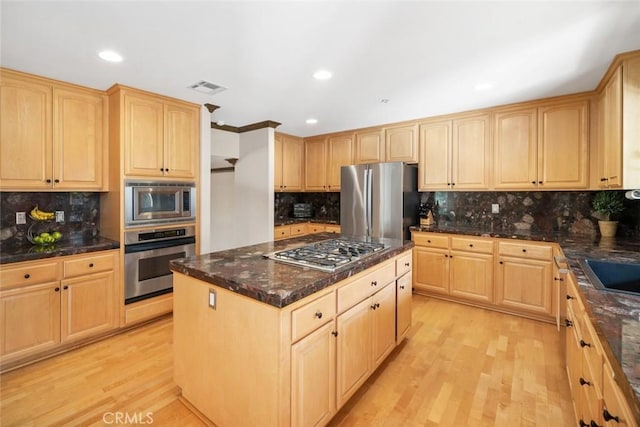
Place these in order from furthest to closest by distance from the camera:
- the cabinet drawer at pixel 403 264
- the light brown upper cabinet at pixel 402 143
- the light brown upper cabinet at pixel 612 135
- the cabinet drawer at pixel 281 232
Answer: the cabinet drawer at pixel 281 232, the light brown upper cabinet at pixel 402 143, the cabinet drawer at pixel 403 264, the light brown upper cabinet at pixel 612 135

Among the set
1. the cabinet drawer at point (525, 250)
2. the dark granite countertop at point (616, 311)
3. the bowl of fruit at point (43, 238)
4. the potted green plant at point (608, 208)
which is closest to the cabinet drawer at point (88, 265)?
the bowl of fruit at point (43, 238)

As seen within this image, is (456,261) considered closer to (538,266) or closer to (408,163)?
(538,266)

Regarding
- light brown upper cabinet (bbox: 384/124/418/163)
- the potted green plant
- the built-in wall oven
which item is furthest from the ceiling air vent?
the potted green plant

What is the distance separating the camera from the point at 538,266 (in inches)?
119

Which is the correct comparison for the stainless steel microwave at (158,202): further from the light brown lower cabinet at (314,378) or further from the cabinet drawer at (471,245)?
the cabinet drawer at (471,245)

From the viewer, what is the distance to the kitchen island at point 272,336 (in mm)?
1338

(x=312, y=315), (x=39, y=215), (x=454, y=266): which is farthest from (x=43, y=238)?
(x=454, y=266)

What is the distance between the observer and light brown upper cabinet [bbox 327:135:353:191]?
4.64 meters

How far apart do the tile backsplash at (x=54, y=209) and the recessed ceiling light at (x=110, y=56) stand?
1.51 m

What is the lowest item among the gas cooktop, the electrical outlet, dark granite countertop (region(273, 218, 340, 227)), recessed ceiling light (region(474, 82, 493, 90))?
the gas cooktop

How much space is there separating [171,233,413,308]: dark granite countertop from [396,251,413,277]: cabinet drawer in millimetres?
245

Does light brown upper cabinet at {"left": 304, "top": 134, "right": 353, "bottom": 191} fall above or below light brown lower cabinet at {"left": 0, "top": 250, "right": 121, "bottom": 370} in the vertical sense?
above

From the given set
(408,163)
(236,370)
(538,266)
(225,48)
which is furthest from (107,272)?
(538,266)

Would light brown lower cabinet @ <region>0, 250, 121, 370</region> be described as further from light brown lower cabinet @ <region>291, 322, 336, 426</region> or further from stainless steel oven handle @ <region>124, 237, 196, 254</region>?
light brown lower cabinet @ <region>291, 322, 336, 426</region>
